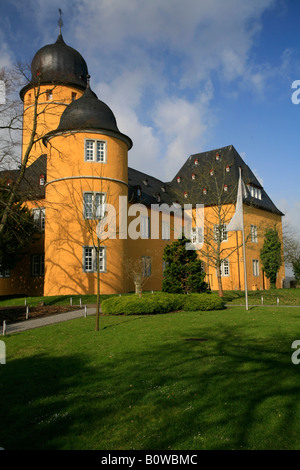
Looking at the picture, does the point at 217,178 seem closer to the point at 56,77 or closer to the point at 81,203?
the point at 81,203

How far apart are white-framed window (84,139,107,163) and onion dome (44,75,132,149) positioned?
0.88m

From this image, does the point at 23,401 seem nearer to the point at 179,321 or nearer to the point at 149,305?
the point at 179,321

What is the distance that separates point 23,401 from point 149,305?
11.5 metres

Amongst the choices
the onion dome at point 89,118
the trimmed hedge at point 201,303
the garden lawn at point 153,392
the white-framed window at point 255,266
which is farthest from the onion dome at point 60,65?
the garden lawn at point 153,392

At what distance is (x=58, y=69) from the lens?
3531 cm

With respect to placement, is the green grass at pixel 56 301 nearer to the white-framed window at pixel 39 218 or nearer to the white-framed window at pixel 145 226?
the white-framed window at pixel 39 218

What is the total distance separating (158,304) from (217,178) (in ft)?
72.9

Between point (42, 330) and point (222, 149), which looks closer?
point (42, 330)

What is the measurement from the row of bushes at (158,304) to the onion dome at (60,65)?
24820 millimetres

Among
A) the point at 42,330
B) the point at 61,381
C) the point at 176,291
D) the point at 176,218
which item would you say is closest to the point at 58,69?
the point at 176,218

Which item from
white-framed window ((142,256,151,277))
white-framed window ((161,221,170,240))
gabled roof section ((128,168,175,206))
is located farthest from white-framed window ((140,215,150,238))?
white-framed window ((142,256,151,277))

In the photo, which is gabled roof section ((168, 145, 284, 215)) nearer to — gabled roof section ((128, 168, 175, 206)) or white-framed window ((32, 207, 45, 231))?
gabled roof section ((128, 168, 175, 206))
